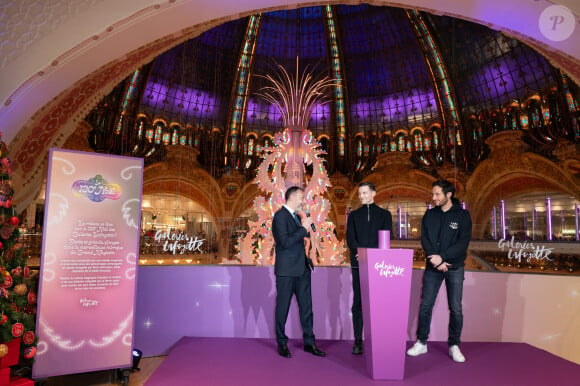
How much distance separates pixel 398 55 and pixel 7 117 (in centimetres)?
1414

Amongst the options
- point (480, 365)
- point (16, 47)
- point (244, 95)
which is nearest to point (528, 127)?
point (244, 95)

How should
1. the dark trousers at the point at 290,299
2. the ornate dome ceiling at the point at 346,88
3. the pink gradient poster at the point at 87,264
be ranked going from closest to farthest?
the pink gradient poster at the point at 87,264 < the dark trousers at the point at 290,299 < the ornate dome ceiling at the point at 346,88

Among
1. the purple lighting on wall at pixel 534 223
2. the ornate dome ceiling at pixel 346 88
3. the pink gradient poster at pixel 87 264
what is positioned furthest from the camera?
the ornate dome ceiling at pixel 346 88

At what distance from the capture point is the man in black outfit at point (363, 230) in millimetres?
3430

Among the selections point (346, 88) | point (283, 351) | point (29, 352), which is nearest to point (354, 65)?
point (346, 88)

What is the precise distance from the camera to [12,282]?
9.12ft

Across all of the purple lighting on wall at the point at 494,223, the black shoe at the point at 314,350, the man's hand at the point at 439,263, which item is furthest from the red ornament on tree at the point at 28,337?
the purple lighting on wall at the point at 494,223

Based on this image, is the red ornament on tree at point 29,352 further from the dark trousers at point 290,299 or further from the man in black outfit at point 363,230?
the man in black outfit at point 363,230

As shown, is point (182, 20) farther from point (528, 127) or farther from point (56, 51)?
point (528, 127)

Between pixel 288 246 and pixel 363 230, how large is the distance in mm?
654

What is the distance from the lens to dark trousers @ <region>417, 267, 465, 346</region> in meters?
3.27

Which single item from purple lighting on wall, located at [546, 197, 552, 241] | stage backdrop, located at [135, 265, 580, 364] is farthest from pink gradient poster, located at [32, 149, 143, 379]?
purple lighting on wall, located at [546, 197, 552, 241]

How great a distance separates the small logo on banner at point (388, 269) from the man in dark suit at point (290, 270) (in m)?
0.76

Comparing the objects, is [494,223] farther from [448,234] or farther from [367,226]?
[367,226]
